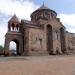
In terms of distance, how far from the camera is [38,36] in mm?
32312

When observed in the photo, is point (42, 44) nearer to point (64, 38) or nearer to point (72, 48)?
point (64, 38)

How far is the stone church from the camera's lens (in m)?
31.1

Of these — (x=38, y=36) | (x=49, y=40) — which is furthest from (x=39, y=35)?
(x=49, y=40)

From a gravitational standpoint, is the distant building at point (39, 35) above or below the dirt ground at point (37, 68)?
above

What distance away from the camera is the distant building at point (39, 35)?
3119cm

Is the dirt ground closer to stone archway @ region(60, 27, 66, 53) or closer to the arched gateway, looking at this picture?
the arched gateway

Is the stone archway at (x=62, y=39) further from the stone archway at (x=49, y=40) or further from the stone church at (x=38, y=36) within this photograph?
the stone archway at (x=49, y=40)

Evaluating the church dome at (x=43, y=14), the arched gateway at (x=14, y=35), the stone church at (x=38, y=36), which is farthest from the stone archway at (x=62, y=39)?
the arched gateway at (x=14, y=35)

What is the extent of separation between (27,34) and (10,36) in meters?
3.86

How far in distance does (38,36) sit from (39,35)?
40 cm

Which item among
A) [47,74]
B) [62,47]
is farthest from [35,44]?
[47,74]

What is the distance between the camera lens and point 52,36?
34562mm

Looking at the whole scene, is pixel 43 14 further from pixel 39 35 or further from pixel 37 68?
pixel 37 68

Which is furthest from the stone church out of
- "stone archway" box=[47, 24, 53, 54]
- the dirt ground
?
the dirt ground
